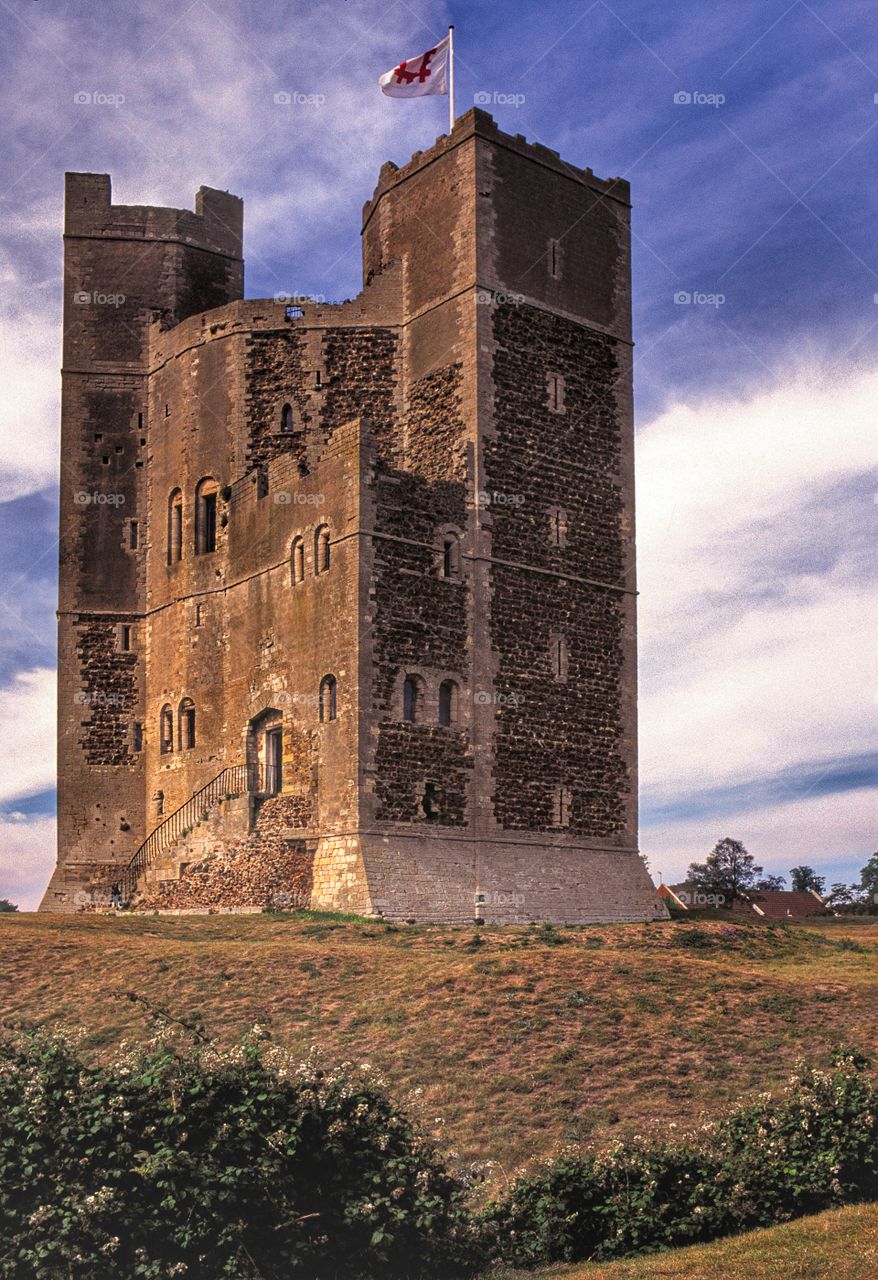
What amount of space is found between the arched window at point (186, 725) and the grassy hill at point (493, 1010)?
444 inches

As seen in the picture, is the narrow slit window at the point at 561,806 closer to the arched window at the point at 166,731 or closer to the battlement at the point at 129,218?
the arched window at the point at 166,731

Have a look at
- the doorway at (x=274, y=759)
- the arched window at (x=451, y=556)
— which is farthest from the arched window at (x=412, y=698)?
the doorway at (x=274, y=759)

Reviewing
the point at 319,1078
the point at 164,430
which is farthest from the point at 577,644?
the point at 319,1078

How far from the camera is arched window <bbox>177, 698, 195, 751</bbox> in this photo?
3891 cm

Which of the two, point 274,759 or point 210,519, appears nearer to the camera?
point 274,759

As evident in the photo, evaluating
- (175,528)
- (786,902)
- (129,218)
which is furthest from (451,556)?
(786,902)

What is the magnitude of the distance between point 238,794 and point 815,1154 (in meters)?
22.1

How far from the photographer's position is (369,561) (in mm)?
31375

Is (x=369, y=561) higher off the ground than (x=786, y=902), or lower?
higher

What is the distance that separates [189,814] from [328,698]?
266 inches

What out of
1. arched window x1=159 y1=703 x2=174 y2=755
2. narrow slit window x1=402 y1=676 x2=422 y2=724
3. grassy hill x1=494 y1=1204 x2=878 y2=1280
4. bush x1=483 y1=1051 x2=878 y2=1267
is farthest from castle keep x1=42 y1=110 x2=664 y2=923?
grassy hill x1=494 y1=1204 x2=878 y2=1280

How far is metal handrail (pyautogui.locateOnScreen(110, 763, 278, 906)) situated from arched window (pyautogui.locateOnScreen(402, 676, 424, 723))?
4.38 m

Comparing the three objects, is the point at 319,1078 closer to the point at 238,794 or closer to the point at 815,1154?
the point at 815,1154

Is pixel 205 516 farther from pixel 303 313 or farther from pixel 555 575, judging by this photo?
pixel 555 575
